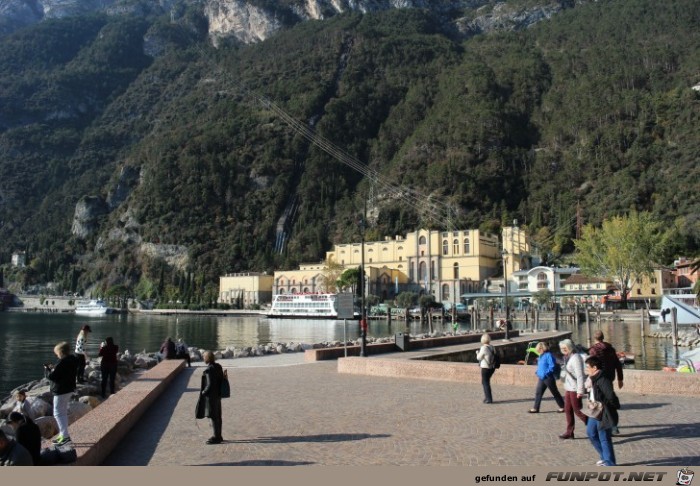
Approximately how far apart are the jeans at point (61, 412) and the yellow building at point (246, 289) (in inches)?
4808

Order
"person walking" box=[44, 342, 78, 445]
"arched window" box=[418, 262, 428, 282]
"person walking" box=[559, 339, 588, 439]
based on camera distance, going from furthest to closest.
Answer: "arched window" box=[418, 262, 428, 282] → "person walking" box=[559, 339, 588, 439] → "person walking" box=[44, 342, 78, 445]

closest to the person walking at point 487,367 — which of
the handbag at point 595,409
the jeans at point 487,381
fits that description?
the jeans at point 487,381

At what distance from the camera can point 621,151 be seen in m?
140

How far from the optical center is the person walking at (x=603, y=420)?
7398 millimetres

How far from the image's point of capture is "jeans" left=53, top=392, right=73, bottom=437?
346 inches

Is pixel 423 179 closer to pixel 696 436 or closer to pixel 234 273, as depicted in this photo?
pixel 234 273

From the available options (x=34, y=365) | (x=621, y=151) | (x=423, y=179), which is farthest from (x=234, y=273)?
(x=34, y=365)

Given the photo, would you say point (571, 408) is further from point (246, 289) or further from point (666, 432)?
point (246, 289)

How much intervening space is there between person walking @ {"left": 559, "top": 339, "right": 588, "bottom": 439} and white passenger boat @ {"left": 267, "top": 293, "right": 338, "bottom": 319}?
88560 mm

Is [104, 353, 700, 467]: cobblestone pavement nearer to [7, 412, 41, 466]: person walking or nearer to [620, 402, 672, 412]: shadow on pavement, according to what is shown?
[620, 402, 672, 412]: shadow on pavement

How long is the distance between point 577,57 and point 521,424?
185394 mm

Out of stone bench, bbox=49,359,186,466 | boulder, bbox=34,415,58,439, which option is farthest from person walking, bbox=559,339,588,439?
boulder, bbox=34,415,58,439

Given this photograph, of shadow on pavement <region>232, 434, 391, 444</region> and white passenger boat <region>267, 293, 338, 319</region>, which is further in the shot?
white passenger boat <region>267, 293, 338, 319</region>

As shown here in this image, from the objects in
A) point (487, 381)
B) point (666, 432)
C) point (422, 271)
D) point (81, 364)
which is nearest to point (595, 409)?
point (666, 432)
